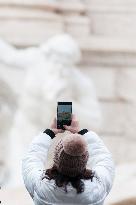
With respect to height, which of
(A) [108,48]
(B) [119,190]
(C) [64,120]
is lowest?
(B) [119,190]

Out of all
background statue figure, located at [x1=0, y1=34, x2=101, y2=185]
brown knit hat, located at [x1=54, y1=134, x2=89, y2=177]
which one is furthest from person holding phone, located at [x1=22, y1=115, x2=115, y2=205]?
background statue figure, located at [x1=0, y1=34, x2=101, y2=185]

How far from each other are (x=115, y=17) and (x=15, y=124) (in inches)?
51.3

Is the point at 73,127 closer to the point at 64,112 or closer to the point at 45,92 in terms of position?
the point at 64,112

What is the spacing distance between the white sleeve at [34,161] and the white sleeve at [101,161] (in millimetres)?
118

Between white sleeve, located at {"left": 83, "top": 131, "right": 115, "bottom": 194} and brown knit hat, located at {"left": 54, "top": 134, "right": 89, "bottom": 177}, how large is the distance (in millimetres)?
101

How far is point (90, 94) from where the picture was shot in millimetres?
5391

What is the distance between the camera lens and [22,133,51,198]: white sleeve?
2225 mm

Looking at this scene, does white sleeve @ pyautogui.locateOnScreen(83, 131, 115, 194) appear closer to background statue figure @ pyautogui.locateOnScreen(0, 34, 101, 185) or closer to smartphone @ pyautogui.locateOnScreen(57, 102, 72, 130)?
smartphone @ pyautogui.locateOnScreen(57, 102, 72, 130)

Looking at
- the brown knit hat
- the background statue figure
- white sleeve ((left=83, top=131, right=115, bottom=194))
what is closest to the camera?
the brown knit hat

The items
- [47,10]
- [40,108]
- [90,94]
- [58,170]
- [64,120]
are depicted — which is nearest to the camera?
[58,170]

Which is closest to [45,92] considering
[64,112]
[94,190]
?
[64,112]

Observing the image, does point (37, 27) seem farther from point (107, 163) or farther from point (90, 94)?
point (107, 163)

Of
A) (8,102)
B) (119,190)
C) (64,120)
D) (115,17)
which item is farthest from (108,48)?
(64,120)

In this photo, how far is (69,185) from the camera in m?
2.14
